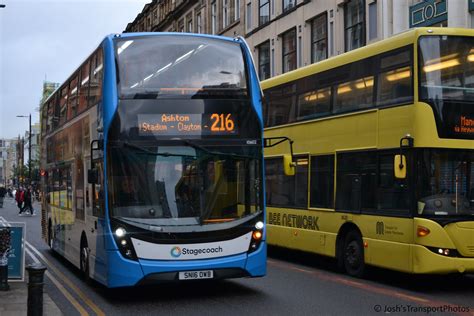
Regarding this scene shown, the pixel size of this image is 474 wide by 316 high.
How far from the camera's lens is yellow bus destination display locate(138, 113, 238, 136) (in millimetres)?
9875

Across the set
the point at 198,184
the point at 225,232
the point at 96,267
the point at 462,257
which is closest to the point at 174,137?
the point at 198,184

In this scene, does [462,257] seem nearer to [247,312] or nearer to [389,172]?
[389,172]

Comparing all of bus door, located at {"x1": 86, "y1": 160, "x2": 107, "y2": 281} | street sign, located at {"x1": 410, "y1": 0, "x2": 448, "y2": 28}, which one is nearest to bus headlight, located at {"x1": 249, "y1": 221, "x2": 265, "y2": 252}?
bus door, located at {"x1": 86, "y1": 160, "x2": 107, "y2": 281}

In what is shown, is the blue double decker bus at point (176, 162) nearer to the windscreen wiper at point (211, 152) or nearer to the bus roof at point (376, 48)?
the windscreen wiper at point (211, 152)

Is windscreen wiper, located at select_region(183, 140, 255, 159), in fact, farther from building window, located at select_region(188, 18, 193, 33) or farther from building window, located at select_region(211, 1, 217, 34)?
building window, located at select_region(188, 18, 193, 33)

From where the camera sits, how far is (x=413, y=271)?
10.8 meters

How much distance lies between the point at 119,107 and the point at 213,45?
1.90 meters

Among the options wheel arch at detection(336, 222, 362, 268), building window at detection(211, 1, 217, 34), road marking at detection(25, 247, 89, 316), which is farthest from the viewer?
building window at detection(211, 1, 217, 34)

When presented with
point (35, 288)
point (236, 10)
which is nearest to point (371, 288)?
point (35, 288)

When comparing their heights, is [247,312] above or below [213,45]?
below

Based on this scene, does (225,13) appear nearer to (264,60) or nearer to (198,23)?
(198,23)

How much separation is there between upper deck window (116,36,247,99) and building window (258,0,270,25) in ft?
91.2

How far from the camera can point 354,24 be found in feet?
93.0

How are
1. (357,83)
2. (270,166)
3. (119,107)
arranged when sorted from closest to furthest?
(119,107), (357,83), (270,166)
